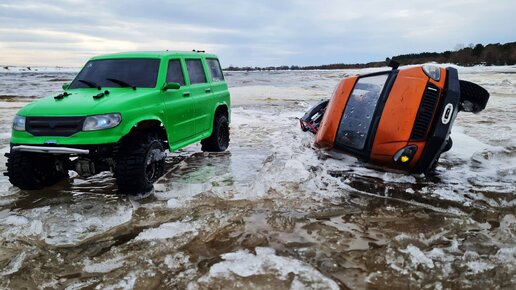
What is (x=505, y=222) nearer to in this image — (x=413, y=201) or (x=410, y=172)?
(x=413, y=201)

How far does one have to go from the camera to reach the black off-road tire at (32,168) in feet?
17.6

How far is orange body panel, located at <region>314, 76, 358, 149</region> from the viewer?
6367mm

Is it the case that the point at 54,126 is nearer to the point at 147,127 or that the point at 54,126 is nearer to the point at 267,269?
the point at 147,127

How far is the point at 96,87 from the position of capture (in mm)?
6035

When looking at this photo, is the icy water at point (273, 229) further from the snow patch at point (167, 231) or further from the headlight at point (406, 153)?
the headlight at point (406, 153)

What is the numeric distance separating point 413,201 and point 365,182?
0.92m

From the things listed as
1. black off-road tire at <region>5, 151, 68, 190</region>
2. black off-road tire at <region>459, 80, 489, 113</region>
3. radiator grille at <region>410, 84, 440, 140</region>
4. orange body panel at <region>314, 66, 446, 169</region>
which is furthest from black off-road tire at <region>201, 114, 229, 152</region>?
black off-road tire at <region>459, 80, 489, 113</region>

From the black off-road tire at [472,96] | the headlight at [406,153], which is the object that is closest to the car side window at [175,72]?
the headlight at [406,153]

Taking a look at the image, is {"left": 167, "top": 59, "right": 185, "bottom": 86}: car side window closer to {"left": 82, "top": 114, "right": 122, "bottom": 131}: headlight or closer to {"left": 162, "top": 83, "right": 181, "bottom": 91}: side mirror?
{"left": 162, "top": 83, "right": 181, "bottom": 91}: side mirror

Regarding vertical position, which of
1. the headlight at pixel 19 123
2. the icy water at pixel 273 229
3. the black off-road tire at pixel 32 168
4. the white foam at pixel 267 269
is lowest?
the icy water at pixel 273 229

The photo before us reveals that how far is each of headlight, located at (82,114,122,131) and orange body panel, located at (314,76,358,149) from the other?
10.2 ft

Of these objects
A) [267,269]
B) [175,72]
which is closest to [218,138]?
[175,72]

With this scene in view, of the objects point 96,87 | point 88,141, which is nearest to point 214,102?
point 96,87

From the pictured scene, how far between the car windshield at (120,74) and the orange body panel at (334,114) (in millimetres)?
2669
